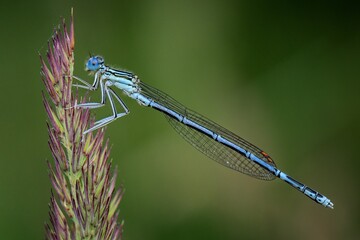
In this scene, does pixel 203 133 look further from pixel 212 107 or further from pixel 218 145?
pixel 212 107

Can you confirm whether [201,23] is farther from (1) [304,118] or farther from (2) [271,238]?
(2) [271,238]

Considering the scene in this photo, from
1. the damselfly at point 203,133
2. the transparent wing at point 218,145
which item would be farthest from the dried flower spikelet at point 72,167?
the transparent wing at point 218,145

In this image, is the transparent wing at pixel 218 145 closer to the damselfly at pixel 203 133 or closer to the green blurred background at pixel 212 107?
the damselfly at pixel 203 133

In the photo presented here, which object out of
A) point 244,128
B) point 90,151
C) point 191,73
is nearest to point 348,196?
point 244,128

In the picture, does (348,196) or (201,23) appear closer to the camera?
(348,196)

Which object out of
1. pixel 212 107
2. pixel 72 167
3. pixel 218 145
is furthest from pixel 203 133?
pixel 72 167

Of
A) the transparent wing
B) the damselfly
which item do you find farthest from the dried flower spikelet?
the transparent wing
